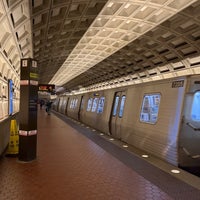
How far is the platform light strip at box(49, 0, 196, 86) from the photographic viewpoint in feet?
39.5

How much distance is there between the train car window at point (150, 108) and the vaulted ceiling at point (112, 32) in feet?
17.4

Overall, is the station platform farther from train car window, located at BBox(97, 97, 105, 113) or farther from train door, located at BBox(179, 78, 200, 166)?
train car window, located at BBox(97, 97, 105, 113)

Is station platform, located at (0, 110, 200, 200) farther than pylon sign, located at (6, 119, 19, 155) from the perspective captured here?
No

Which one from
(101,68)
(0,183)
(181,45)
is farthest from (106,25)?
(101,68)

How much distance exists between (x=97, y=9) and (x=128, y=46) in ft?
24.3

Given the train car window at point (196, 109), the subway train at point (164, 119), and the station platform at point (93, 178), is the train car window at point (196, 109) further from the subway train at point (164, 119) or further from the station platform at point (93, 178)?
the station platform at point (93, 178)

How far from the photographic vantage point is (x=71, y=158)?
696cm

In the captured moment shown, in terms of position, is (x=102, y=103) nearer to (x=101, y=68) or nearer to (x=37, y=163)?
(x=37, y=163)

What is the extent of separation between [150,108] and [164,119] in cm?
118

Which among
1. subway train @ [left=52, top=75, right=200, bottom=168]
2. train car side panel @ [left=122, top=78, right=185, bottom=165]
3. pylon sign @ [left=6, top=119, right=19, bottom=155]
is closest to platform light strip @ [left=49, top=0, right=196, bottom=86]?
subway train @ [left=52, top=75, right=200, bottom=168]

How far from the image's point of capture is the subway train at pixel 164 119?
20.3ft

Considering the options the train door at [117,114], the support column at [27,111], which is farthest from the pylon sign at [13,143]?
the train door at [117,114]

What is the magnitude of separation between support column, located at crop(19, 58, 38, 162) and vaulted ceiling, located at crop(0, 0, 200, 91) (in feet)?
7.52

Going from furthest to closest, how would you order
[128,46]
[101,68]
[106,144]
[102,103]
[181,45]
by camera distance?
[101,68] → [128,46] → [181,45] → [102,103] → [106,144]
